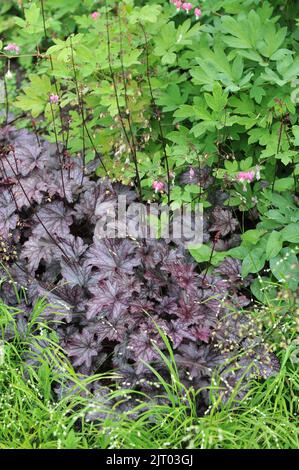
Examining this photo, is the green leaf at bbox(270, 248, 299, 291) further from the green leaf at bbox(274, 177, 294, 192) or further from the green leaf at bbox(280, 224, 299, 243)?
the green leaf at bbox(274, 177, 294, 192)

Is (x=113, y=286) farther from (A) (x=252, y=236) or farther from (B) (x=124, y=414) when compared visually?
(A) (x=252, y=236)

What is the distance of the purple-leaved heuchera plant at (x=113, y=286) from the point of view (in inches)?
110

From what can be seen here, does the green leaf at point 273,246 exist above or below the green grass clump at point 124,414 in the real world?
above

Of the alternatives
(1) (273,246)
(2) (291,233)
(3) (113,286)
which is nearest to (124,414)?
(3) (113,286)

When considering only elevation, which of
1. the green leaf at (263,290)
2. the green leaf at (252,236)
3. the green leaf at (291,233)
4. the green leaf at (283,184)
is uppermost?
the green leaf at (283,184)

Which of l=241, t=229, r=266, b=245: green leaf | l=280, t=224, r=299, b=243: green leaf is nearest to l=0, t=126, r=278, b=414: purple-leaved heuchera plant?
l=241, t=229, r=266, b=245: green leaf

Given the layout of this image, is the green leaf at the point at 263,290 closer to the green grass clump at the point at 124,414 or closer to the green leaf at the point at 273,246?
the green leaf at the point at 273,246

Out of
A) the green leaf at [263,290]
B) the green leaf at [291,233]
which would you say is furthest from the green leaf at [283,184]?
the green leaf at [263,290]

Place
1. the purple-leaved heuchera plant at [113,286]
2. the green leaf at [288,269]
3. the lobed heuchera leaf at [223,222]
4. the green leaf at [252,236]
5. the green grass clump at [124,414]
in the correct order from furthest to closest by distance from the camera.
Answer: the lobed heuchera leaf at [223,222]
the green leaf at [252,236]
the green leaf at [288,269]
the purple-leaved heuchera plant at [113,286]
the green grass clump at [124,414]

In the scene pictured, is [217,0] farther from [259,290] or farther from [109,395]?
[109,395]

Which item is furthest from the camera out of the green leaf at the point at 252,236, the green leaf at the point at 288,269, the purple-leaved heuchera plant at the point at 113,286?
the green leaf at the point at 252,236

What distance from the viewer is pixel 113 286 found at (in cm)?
292

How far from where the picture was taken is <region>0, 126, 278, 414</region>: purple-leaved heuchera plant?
280cm

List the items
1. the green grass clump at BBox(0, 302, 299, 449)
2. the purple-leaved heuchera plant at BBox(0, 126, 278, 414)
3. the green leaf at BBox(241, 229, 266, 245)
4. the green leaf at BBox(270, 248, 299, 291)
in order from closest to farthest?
the green grass clump at BBox(0, 302, 299, 449)
the purple-leaved heuchera plant at BBox(0, 126, 278, 414)
the green leaf at BBox(270, 248, 299, 291)
the green leaf at BBox(241, 229, 266, 245)
